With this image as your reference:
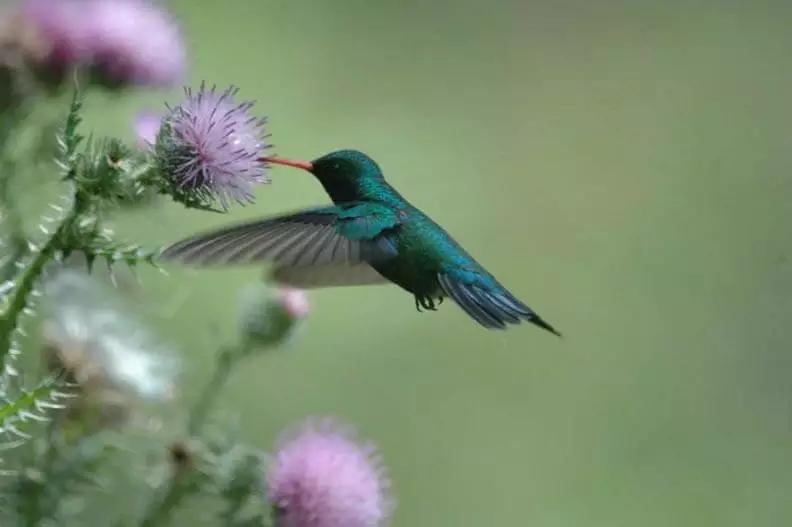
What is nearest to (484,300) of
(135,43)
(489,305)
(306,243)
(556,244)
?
(489,305)

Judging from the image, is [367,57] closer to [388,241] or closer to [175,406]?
[175,406]

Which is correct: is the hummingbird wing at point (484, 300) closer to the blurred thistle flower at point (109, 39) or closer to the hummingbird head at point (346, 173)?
the hummingbird head at point (346, 173)

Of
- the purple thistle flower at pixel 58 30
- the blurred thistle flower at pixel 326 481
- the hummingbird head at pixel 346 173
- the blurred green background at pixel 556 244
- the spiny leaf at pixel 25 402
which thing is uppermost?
the blurred green background at pixel 556 244

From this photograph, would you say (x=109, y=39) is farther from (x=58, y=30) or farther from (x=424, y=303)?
(x=424, y=303)

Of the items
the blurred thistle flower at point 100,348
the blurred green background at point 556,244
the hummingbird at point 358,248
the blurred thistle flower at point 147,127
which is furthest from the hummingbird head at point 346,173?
the blurred green background at point 556,244

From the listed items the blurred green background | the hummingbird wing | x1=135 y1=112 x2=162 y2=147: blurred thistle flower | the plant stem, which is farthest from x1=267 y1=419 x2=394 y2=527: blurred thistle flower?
the blurred green background

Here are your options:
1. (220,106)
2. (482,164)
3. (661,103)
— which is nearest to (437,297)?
(220,106)
